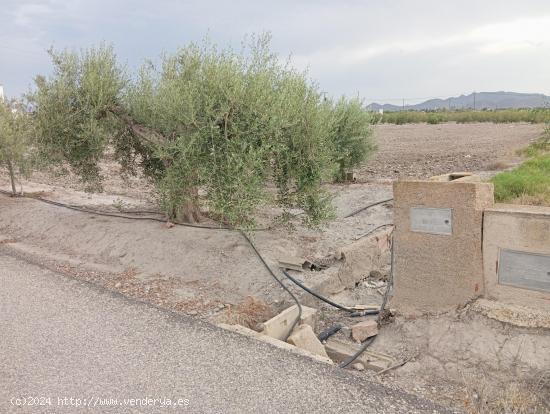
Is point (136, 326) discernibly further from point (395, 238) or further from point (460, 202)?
point (460, 202)

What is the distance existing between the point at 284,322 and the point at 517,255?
278 centimetres

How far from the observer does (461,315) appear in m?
5.41

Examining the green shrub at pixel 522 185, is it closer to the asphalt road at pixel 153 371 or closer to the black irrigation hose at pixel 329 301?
the black irrigation hose at pixel 329 301

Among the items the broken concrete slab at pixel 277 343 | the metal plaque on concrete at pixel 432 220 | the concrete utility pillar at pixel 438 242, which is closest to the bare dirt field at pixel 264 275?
the concrete utility pillar at pixel 438 242

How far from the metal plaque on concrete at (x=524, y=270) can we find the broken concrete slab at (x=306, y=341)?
211 centimetres

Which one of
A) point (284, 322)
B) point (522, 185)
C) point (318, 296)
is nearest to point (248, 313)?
point (284, 322)

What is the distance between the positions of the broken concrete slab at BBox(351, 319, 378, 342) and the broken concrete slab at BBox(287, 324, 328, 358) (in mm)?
480

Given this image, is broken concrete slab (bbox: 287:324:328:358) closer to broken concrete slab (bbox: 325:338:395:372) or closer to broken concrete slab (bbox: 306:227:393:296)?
broken concrete slab (bbox: 325:338:395:372)

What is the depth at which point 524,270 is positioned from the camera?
505 centimetres

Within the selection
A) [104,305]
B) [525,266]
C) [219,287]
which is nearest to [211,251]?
[219,287]

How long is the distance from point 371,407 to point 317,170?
17.2ft

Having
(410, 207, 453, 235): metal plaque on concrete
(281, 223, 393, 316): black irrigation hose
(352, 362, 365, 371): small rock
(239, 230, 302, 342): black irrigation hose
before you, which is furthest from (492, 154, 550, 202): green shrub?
(352, 362, 365, 371): small rock

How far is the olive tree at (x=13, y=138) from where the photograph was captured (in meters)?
14.0

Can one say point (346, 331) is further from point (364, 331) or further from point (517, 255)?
point (517, 255)
